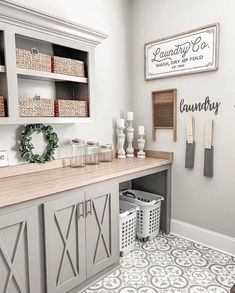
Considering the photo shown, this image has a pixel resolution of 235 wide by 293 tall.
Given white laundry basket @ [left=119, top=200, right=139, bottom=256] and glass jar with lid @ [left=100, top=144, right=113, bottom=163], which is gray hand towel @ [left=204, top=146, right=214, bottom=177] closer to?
white laundry basket @ [left=119, top=200, right=139, bottom=256]

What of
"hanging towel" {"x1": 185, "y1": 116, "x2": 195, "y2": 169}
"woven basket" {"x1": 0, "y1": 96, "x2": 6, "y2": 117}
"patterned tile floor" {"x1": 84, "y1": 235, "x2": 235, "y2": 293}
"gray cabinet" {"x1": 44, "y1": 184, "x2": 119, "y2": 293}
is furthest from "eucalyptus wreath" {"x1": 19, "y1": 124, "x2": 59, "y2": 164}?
"hanging towel" {"x1": 185, "y1": 116, "x2": 195, "y2": 169}

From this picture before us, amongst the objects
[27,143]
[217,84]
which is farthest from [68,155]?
[217,84]

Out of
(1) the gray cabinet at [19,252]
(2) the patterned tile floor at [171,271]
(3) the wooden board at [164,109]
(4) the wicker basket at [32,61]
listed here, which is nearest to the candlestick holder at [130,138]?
(3) the wooden board at [164,109]

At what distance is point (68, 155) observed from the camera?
2.45m

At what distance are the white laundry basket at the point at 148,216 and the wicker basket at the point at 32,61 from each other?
59.8 inches

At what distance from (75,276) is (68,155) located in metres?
1.09

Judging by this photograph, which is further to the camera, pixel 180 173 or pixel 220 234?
pixel 180 173

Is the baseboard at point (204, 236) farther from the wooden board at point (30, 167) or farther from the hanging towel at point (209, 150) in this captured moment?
the wooden board at point (30, 167)

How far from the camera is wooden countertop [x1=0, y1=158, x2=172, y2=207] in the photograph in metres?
1.50

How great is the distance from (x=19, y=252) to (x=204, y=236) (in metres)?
1.82

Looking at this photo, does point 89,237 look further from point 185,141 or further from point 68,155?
point 185,141

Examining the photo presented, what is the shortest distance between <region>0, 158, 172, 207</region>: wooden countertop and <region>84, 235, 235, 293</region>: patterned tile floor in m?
0.81

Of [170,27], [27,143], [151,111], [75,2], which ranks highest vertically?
[75,2]

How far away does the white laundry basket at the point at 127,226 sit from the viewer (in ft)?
7.56
